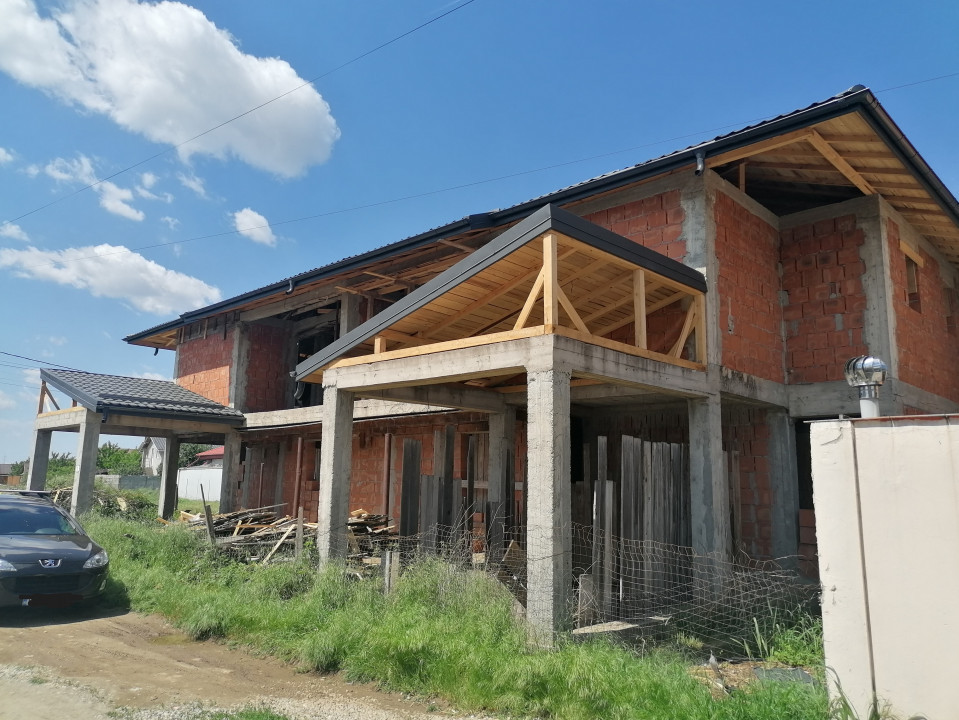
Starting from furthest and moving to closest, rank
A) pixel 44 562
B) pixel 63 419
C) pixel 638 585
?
pixel 63 419
pixel 44 562
pixel 638 585

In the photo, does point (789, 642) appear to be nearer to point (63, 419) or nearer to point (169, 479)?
point (63, 419)

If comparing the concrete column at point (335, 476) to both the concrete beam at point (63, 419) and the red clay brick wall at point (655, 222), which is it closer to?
the red clay brick wall at point (655, 222)

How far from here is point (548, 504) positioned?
6.09m

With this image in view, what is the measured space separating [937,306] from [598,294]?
7.22 m

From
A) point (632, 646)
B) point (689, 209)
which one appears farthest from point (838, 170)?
point (632, 646)

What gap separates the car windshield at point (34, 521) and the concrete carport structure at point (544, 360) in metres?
3.78

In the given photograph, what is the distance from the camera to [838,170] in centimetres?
920

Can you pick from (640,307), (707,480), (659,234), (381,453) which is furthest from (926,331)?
(381,453)

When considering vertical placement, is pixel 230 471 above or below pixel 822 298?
below

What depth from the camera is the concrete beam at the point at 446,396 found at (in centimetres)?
923

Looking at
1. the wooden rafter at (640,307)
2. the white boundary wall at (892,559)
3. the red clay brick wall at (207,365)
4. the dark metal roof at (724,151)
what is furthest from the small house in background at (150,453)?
the white boundary wall at (892,559)

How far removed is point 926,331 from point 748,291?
379cm

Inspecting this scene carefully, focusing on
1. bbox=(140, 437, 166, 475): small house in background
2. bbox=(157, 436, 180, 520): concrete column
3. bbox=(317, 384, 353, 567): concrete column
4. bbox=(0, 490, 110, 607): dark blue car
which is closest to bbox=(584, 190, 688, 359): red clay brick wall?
bbox=(317, 384, 353, 567): concrete column

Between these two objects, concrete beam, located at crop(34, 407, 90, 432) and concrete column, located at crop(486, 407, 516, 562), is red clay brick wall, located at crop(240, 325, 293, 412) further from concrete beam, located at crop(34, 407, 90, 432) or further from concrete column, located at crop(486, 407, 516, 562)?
concrete column, located at crop(486, 407, 516, 562)
